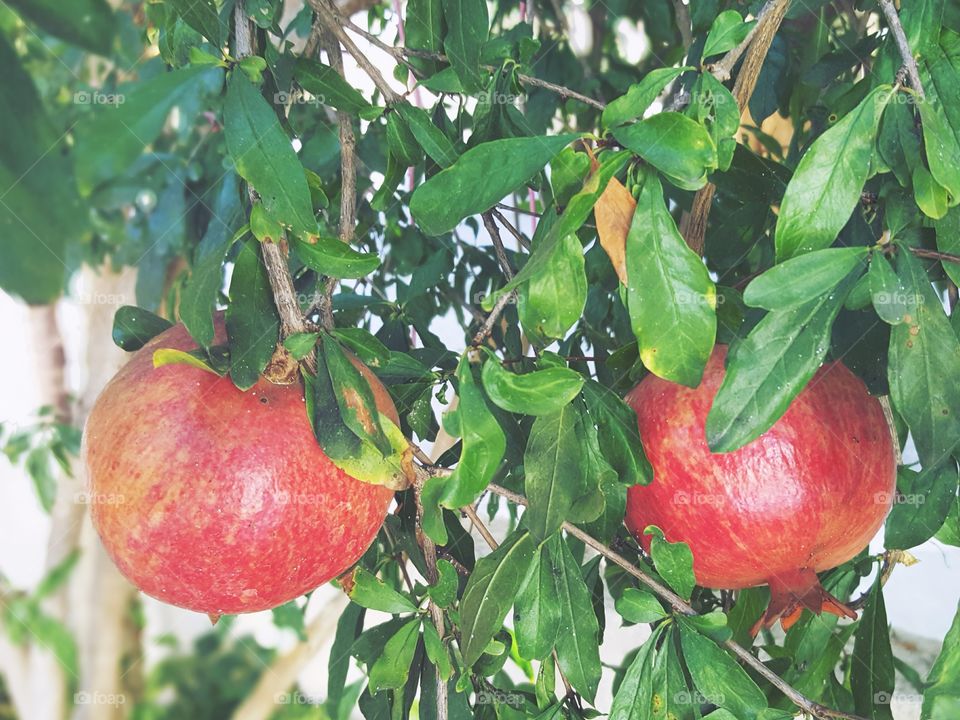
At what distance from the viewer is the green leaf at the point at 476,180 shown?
46 centimetres

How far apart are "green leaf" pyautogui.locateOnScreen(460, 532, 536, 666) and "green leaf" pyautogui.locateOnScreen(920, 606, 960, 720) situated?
217 millimetres

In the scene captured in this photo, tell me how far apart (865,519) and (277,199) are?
39 cm

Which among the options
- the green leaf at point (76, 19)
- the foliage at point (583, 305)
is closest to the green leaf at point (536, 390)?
the foliage at point (583, 305)

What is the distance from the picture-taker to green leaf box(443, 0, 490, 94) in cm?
55

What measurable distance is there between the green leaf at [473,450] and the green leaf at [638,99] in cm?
15

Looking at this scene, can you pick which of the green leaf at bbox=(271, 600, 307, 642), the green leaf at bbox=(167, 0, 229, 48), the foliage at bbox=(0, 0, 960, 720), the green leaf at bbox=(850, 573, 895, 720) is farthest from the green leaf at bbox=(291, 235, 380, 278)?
the green leaf at bbox=(271, 600, 307, 642)

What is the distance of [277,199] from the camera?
45cm

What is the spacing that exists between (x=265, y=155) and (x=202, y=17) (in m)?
0.08

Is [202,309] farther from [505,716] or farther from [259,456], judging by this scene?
[505,716]

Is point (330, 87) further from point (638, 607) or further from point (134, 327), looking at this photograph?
point (638, 607)

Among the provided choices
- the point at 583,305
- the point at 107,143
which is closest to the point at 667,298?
the point at 583,305

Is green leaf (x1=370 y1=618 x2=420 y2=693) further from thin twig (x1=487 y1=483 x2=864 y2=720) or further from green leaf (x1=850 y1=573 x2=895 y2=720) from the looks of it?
green leaf (x1=850 y1=573 x2=895 y2=720)

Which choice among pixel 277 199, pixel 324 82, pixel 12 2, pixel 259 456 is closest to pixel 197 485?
pixel 259 456

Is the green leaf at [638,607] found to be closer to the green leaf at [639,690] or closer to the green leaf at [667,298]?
the green leaf at [639,690]
